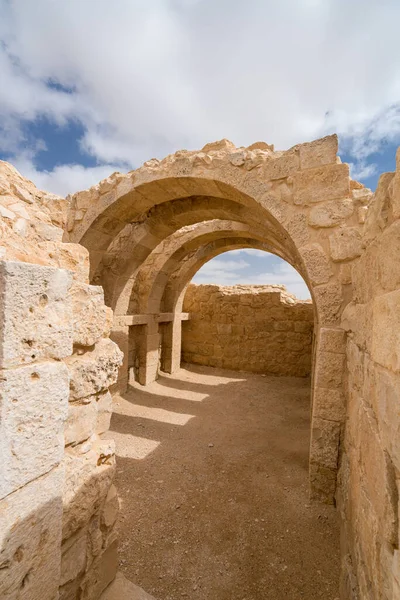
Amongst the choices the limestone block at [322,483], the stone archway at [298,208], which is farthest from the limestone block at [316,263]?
the limestone block at [322,483]

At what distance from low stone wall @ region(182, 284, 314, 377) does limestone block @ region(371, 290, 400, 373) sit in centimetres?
675

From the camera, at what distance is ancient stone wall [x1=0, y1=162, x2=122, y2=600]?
1.06 metres

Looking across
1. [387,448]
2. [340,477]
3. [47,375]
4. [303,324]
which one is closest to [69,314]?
[47,375]

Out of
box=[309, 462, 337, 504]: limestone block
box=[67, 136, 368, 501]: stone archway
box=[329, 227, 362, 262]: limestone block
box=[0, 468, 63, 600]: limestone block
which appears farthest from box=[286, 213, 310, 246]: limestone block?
box=[0, 468, 63, 600]: limestone block

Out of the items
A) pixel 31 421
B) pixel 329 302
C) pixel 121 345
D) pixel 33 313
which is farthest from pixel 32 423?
pixel 121 345

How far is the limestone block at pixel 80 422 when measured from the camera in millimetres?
1386

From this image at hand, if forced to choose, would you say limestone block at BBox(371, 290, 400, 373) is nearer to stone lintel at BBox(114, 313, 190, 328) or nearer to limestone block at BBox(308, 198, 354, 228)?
limestone block at BBox(308, 198, 354, 228)

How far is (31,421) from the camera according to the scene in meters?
1.13

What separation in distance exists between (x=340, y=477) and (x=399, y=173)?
8.60 ft

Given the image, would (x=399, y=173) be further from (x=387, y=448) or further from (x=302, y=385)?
(x=302, y=385)

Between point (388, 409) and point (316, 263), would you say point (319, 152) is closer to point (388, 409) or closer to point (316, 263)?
point (316, 263)

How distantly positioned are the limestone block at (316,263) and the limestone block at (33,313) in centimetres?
242

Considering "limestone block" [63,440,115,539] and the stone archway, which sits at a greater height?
the stone archway

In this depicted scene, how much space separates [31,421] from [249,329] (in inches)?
300
